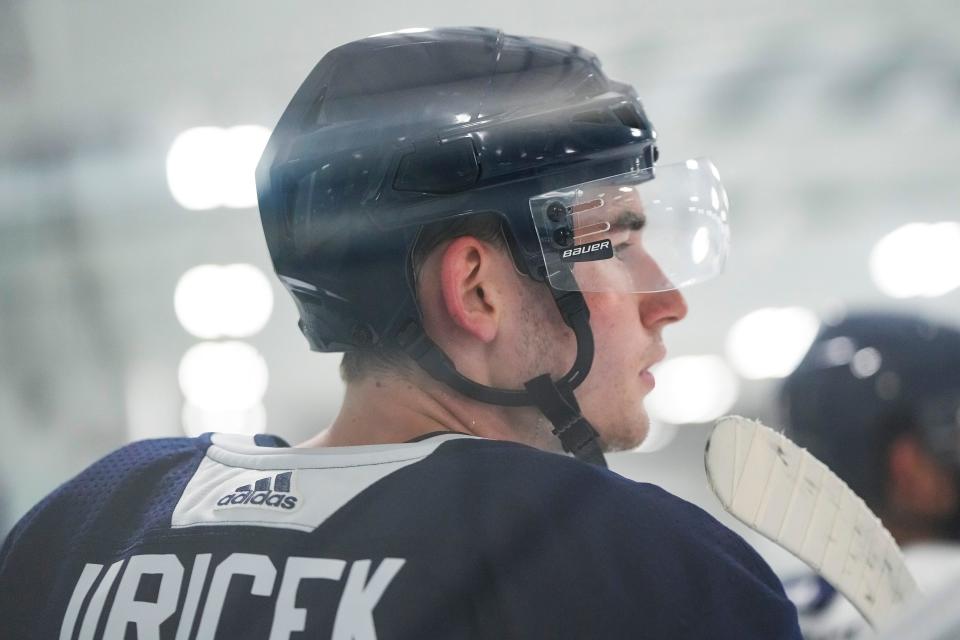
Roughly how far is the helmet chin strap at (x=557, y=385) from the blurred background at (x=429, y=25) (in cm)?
6

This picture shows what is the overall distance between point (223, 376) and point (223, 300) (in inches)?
3.3

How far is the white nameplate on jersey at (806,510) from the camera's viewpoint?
3.10 ft

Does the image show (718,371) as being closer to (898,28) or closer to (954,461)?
(898,28)

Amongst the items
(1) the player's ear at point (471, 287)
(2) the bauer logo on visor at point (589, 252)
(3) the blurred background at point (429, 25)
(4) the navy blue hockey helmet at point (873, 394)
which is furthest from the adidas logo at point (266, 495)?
(4) the navy blue hockey helmet at point (873, 394)

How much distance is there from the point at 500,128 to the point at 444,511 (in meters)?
0.36

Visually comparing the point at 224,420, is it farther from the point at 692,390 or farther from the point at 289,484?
the point at 692,390

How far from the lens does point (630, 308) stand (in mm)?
1084

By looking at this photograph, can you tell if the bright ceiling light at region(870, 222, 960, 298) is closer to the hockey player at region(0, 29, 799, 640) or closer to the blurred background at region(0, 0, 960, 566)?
the blurred background at region(0, 0, 960, 566)

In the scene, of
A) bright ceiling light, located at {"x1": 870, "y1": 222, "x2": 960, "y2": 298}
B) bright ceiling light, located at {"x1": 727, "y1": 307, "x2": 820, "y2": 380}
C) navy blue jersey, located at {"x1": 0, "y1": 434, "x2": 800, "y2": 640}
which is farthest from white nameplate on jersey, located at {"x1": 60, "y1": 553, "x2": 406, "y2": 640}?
bright ceiling light, located at {"x1": 870, "y1": 222, "x2": 960, "y2": 298}

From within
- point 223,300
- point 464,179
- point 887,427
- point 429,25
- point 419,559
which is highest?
point 429,25

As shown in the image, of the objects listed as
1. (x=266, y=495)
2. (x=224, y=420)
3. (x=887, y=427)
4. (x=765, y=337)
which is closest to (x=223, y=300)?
(x=224, y=420)

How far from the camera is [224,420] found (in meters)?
1.28

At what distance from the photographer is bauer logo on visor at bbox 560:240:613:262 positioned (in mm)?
1006

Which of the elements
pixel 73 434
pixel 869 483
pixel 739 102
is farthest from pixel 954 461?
pixel 73 434
